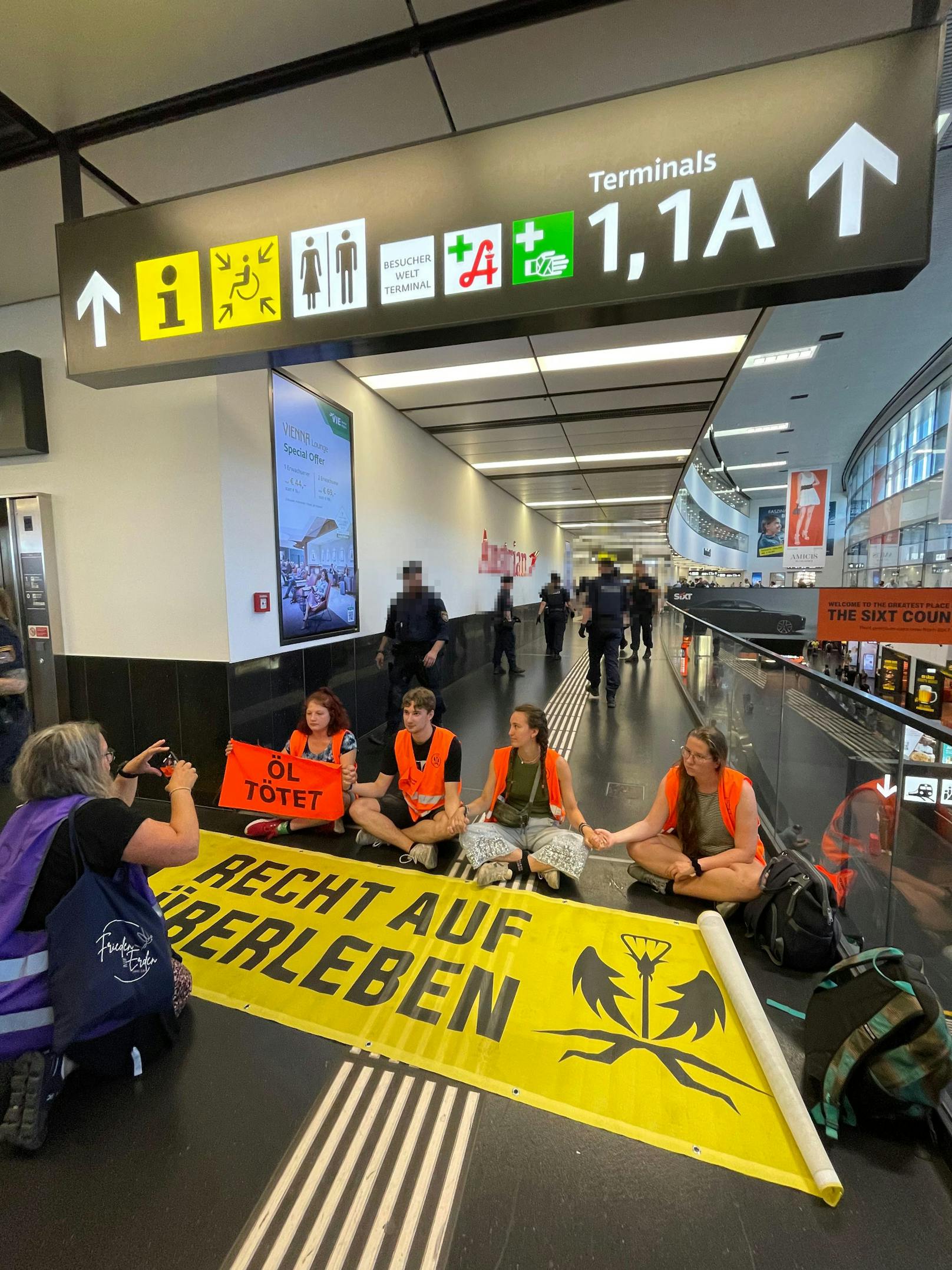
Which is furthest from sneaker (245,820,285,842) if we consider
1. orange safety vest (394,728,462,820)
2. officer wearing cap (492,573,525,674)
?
officer wearing cap (492,573,525,674)

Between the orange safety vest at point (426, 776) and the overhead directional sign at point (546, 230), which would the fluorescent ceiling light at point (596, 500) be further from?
the overhead directional sign at point (546, 230)

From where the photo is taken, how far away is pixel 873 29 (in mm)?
1850

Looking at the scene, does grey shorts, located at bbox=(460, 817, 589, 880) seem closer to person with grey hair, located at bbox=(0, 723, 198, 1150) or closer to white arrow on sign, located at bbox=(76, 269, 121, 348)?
person with grey hair, located at bbox=(0, 723, 198, 1150)

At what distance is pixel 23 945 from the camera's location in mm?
1570

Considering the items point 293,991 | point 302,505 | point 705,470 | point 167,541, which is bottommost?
point 293,991

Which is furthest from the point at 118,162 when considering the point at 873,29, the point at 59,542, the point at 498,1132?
the point at 498,1132

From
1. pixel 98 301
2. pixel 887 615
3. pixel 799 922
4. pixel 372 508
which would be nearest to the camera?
pixel 98 301

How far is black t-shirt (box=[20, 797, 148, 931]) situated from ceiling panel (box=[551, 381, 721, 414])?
4959 millimetres

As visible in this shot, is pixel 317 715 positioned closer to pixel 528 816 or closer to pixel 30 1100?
pixel 528 816

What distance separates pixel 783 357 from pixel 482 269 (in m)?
9.00

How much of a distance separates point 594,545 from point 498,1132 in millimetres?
22922

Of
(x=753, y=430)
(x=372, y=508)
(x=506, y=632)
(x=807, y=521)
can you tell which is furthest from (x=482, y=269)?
(x=753, y=430)

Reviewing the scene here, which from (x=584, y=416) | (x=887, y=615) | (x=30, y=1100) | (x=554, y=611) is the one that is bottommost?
(x=30, y=1100)

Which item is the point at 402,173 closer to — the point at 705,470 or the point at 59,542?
the point at 59,542
